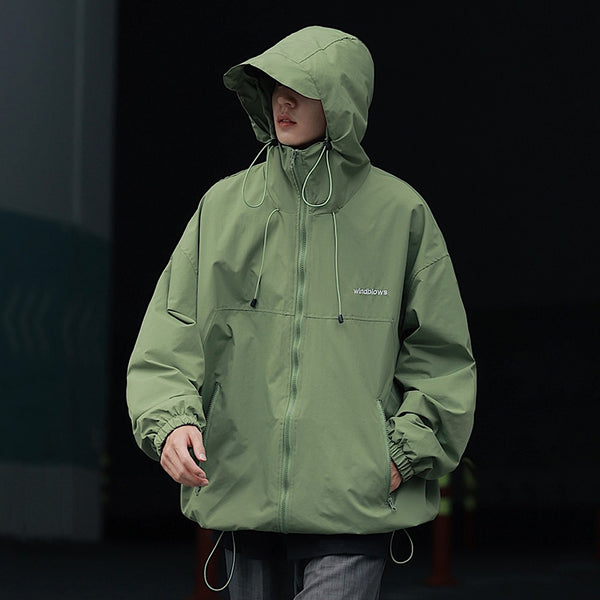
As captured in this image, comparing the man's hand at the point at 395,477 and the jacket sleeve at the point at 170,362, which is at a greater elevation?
the jacket sleeve at the point at 170,362

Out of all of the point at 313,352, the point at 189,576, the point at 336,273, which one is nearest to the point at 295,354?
the point at 313,352

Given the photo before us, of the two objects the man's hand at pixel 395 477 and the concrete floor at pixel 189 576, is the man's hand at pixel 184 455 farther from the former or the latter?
the concrete floor at pixel 189 576

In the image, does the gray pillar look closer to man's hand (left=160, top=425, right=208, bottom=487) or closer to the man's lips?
the man's lips

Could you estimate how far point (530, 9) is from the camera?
6.70 m

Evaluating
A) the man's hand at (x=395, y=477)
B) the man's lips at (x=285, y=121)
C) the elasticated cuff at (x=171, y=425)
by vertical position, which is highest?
the man's lips at (x=285, y=121)

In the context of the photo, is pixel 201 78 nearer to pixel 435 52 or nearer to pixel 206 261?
pixel 435 52

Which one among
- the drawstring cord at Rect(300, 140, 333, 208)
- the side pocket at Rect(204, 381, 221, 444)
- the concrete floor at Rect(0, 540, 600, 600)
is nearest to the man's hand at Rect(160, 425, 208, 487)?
the side pocket at Rect(204, 381, 221, 444)

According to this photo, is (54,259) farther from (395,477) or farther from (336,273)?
(395,477)

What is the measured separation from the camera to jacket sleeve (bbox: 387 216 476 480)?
291cm

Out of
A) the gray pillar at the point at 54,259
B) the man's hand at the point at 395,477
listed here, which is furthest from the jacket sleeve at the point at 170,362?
the gray pillar at the point at 54,259

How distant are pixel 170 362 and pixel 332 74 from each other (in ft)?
2.25

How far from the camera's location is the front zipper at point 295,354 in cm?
287

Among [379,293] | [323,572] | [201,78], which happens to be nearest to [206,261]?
[379,293]

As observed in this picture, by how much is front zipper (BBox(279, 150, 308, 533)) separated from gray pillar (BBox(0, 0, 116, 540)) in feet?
13.5
